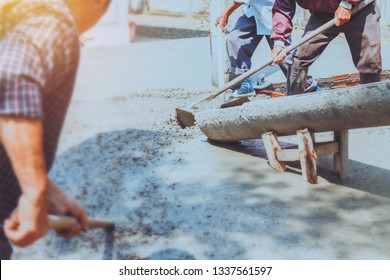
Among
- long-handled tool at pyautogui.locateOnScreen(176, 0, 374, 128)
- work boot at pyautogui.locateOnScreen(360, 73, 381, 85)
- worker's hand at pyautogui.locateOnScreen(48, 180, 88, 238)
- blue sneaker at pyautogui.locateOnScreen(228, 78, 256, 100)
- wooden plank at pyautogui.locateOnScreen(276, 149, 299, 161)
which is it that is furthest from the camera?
blue sneaker at pyautogui.locateOnScreen(228, 78, 256, 100)

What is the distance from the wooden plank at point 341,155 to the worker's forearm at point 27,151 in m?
1.74

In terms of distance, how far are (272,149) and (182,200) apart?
674 mm

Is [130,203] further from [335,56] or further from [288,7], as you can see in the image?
[335,56]

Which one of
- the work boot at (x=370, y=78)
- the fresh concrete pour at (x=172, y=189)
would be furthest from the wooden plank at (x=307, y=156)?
the work boot at (x=370, y=78)

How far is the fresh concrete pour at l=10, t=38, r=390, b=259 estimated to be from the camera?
6.81 ft

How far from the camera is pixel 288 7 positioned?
3.21 m

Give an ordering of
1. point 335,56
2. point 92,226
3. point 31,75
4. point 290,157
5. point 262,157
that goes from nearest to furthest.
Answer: point 31,75, point 92,226, point 290,157, point 262,157, point 335,56

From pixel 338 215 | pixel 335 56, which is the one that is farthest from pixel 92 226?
pixel 335 56

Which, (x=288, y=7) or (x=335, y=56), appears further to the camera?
(x=335, y=56)

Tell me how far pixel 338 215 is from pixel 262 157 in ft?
2.35

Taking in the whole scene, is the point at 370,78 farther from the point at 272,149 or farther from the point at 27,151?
the point at 27,151

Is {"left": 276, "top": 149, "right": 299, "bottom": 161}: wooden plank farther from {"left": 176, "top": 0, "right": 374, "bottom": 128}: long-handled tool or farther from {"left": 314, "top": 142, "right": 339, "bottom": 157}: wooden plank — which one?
{"left": 176, "top": 0, "right": 374, "bottom": 128}: long-handled tool

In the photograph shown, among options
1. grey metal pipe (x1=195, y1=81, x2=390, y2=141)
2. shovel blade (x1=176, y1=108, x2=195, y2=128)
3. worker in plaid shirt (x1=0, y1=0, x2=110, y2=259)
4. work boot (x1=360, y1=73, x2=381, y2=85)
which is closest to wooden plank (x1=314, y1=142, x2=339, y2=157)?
grey metal pipe (x1=195, y1=81, x2=390, y2=141)
